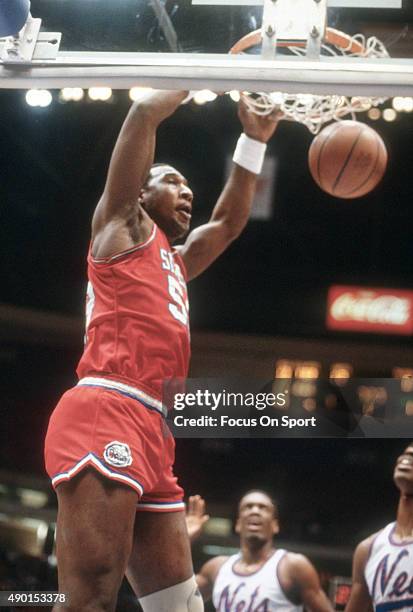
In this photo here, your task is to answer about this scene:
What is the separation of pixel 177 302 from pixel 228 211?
68 centimetres

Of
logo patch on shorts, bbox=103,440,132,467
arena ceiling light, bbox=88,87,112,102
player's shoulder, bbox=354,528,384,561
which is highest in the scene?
arena ceiling light, bbox=88,87,112,102

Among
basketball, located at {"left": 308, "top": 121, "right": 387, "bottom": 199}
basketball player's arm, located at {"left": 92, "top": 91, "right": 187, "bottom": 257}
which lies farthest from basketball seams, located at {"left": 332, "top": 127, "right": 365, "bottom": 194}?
basketball player's arm, located at {"left": 92, "top": 91, "right": 187, "bottom": 257}

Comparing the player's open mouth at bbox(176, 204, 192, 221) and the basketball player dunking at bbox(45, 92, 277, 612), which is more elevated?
the player's open mouth at bbox(176, 204, 192, 221)

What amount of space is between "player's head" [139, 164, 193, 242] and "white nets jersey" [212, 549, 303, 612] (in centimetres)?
115

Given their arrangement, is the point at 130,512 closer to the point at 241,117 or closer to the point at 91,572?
the point at 91,572

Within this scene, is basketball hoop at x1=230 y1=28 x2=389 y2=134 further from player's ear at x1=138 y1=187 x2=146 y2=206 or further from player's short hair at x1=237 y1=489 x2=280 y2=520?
player's short hair at x1=237 y1=489 x2=280 y2=520

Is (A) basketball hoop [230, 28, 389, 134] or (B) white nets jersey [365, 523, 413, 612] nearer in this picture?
(A) basketball hoop [230, 28, 389, 134]

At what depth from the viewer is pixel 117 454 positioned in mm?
2422

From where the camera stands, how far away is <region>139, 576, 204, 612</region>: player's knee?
254 cm

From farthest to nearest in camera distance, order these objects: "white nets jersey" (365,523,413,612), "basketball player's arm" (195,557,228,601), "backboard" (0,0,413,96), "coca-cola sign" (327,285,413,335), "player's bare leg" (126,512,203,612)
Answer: "coca-cola sign" (327,285,413,335) → "basketball player's arm" (195,557,228,601) → "white nets jersey" (365,523,413,612) → "player's bare leg" (126,512,203,612) → "backboard" (0,0,413,96)

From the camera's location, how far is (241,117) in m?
3.26

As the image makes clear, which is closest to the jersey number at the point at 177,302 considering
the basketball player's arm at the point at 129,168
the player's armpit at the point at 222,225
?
the basketball player's arm at the point at 129,168

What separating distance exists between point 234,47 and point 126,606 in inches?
66.9

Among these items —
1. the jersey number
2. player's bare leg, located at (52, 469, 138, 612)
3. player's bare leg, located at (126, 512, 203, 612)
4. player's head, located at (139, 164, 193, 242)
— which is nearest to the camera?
player's bare leg, located at (52, 469, 138, 612)
